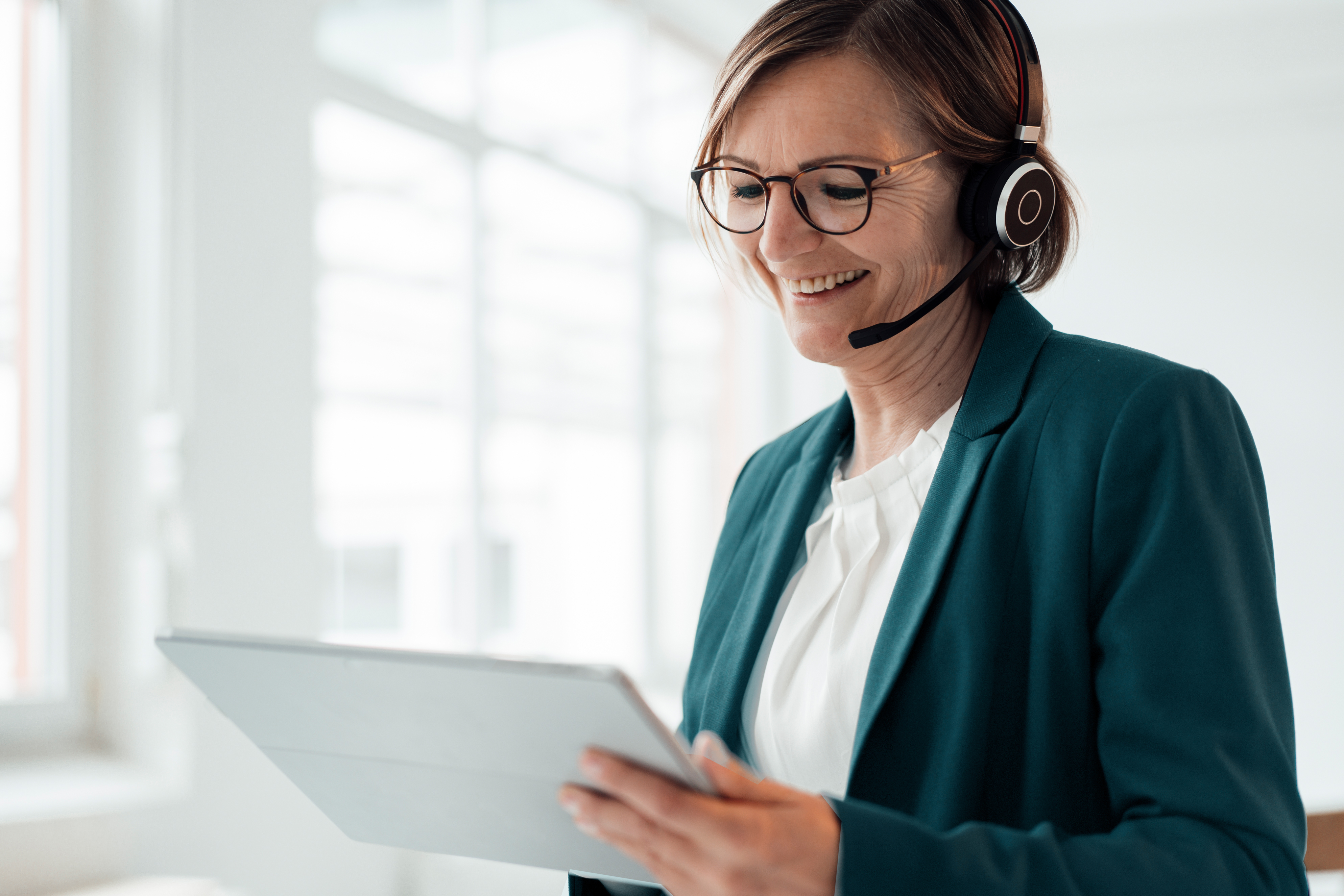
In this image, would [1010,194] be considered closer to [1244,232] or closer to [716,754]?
[716,754]

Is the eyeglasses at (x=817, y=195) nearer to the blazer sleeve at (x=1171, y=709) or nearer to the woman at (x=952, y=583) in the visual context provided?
the woman at (x=952, y=583)

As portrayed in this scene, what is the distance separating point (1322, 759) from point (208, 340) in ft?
11.7

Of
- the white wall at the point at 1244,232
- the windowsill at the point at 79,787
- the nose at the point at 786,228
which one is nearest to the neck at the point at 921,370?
the nose at the point at 786,228

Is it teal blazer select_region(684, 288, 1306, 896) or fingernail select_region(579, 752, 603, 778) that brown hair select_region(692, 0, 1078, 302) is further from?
fingernail select_region(579, 752, 603, 778)

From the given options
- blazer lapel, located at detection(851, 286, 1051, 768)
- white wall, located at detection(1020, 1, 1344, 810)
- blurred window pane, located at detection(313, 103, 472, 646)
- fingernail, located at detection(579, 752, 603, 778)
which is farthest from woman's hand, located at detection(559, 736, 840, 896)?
white wall, located at detection(1020, 1, 1344, 810)

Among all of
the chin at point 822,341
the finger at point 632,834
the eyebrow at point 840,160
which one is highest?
the eyebrow at point 840,160

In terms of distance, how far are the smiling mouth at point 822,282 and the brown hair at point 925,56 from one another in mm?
125

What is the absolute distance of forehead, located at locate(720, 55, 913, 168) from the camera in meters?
0.92

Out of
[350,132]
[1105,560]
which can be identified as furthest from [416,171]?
[1105,560]

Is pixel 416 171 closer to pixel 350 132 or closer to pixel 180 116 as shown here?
pixel 350 132

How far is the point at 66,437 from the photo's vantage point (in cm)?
208

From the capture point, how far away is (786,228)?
95 cm

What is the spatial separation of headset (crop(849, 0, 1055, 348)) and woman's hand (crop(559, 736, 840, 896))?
0.47 meters

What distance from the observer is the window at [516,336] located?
2801 millimetres
